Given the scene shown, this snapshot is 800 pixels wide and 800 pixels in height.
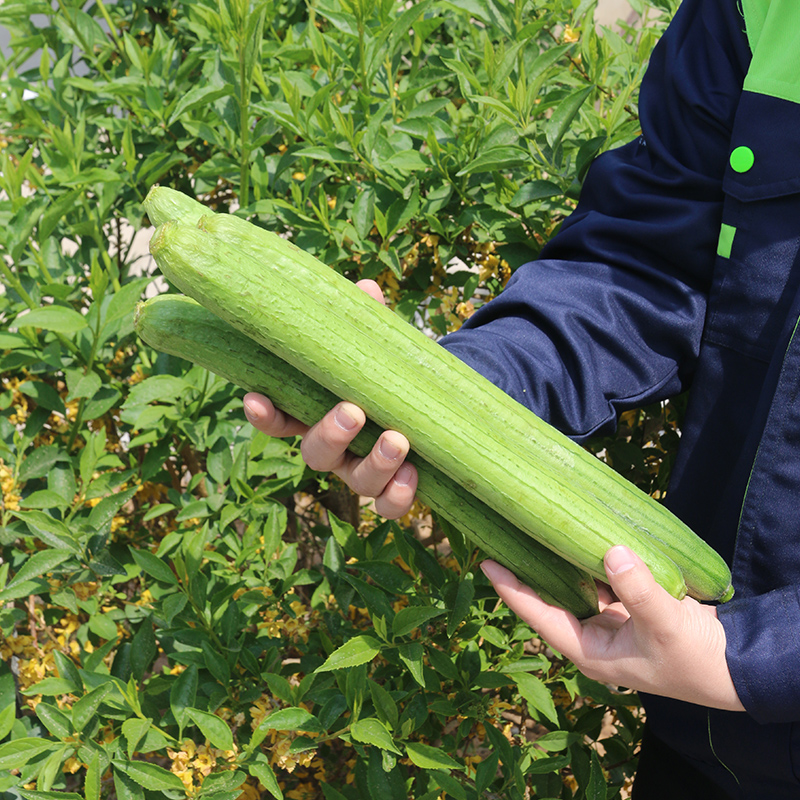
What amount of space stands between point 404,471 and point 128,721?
72cm

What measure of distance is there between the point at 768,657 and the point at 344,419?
0.72m

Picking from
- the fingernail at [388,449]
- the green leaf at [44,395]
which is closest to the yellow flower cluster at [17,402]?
the green leaf at [44,395]

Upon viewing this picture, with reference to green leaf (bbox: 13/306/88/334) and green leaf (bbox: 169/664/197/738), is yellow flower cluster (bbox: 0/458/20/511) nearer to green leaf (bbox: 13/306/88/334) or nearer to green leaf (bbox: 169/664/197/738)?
green leaf (bbox: 13/306/88/334)

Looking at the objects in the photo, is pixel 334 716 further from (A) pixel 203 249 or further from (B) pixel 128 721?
(A) pixel 203 249

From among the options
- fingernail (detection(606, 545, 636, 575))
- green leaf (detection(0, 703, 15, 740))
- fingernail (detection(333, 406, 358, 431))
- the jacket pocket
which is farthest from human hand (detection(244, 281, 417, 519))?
green leaf (detection(0, 703, 15, 740))

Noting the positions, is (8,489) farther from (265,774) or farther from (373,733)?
(373,733)

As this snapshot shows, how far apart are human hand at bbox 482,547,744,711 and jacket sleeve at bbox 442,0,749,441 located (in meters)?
0.37

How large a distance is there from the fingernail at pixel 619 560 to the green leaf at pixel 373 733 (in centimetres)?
50

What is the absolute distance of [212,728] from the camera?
133 cm

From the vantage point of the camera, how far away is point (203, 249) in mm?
1056

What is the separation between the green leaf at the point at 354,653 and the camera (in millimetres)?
1264

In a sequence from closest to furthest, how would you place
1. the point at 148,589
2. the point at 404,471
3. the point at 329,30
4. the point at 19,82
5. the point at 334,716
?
the point at 404,471 < the point at 334,716 < the point at 148,589 < the point at 19,82 < the point at 329,30

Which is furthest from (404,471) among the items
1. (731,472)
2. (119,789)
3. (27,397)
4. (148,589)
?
(27,397)

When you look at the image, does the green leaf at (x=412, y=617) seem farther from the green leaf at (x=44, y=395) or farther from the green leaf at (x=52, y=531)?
the green leaf at (x=44, y=395)
